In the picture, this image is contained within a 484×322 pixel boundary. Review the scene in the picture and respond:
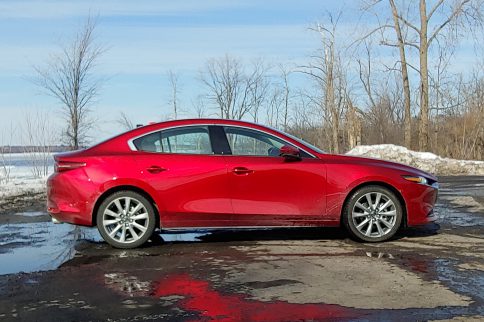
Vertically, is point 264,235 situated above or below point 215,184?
below

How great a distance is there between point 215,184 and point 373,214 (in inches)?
79.6

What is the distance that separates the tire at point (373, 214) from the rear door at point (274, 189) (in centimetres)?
39

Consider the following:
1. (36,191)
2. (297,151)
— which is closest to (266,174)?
(297,151)

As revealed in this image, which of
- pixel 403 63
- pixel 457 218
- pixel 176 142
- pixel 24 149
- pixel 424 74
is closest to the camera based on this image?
pixel 176 142

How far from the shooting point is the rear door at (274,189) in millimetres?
6676

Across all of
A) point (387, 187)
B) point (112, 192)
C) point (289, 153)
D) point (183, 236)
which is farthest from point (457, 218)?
point (112, 192)

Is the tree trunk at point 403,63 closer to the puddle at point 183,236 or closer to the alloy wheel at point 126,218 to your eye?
the puddle at point 183,236

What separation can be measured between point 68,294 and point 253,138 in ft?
10.1

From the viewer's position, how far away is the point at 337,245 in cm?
672

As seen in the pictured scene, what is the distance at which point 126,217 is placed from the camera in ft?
21.8

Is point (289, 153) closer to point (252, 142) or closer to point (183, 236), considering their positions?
point (252, 142)

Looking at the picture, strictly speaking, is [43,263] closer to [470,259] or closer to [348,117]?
[470,259]

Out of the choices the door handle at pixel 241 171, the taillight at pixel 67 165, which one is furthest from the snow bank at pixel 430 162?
the taillight at pixel 67 165

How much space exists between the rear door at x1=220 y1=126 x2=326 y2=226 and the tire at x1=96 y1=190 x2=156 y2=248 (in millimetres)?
1062
